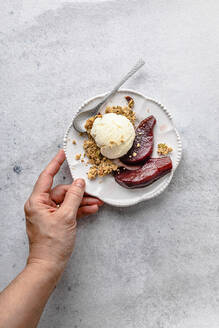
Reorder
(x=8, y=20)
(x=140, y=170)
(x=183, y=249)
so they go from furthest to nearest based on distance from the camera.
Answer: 1. (x=8, y=20)
2. (x=183, y=249)
3. (x=140, y=170)

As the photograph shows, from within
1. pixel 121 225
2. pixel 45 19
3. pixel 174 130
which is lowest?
pixel 121 225

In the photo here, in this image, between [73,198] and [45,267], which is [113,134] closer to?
[73,198]

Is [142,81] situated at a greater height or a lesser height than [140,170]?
greater

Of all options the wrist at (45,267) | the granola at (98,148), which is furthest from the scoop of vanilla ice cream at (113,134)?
the wrist at (45,267)

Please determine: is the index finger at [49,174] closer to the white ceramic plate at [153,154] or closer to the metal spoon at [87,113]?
the white ceramic plate at [153,154]

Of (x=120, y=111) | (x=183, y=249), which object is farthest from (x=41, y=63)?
(x=183, y=249)

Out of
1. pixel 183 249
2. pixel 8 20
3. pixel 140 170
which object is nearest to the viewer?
pixel 140 170

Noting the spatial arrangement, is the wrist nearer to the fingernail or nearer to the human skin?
the human skin

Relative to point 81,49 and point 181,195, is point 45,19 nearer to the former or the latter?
point 81,49
